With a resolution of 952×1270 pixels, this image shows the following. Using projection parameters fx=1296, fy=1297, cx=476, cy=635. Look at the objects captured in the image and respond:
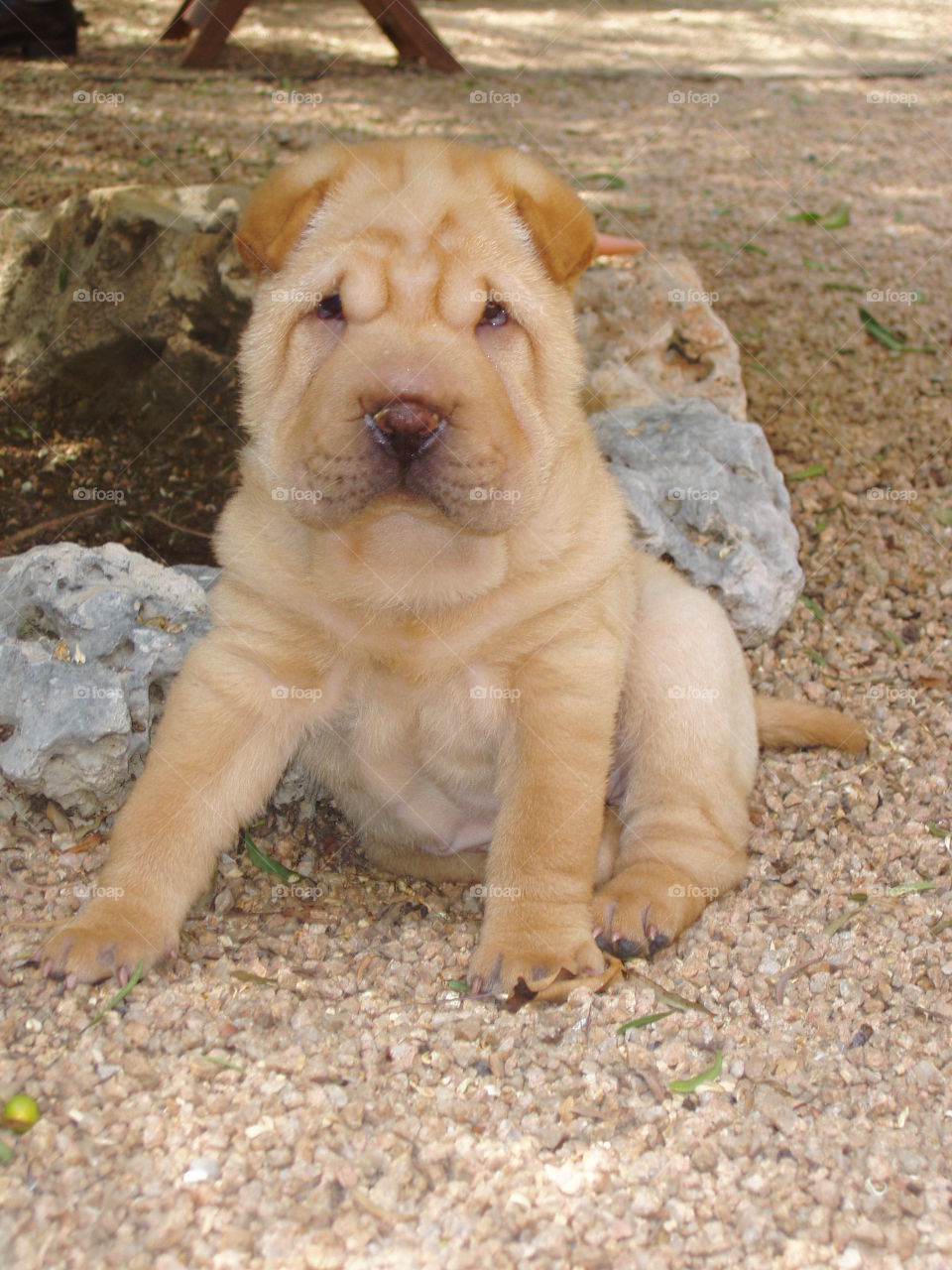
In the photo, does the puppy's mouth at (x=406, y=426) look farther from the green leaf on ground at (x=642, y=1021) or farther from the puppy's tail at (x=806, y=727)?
the puppy's tail at (x=806, y=727)

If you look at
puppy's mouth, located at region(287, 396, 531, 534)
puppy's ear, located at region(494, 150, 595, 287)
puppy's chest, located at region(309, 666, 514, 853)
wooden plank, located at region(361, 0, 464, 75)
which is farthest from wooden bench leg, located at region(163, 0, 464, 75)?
puppy's mouth, located at region(287, 396, 531, 534)

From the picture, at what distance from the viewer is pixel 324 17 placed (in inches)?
543

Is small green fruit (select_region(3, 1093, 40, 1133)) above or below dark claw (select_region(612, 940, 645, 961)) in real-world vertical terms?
above

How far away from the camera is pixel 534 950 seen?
3.80 m

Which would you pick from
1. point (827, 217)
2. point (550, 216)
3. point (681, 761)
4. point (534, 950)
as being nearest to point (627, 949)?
point (534, 950)

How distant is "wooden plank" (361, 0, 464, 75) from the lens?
11867mm

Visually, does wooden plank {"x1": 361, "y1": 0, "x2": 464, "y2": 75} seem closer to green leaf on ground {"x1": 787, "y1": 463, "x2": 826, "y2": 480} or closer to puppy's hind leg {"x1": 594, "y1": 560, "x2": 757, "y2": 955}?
green leaf on ground {"x1": 787, "y1": 463, "x2": 826, "y2": 480}

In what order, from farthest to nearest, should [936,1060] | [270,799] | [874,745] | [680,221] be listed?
[680,221], [874,745], [270,799], [936,1060]

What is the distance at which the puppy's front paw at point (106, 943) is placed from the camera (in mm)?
3646

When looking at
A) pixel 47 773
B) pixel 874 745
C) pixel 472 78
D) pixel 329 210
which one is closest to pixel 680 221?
pixel 472 78

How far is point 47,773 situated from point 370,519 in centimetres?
159

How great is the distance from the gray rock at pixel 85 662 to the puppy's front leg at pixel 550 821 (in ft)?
4.46

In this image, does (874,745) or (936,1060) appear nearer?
(936,1060)

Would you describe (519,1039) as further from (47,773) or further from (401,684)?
(47,773)
